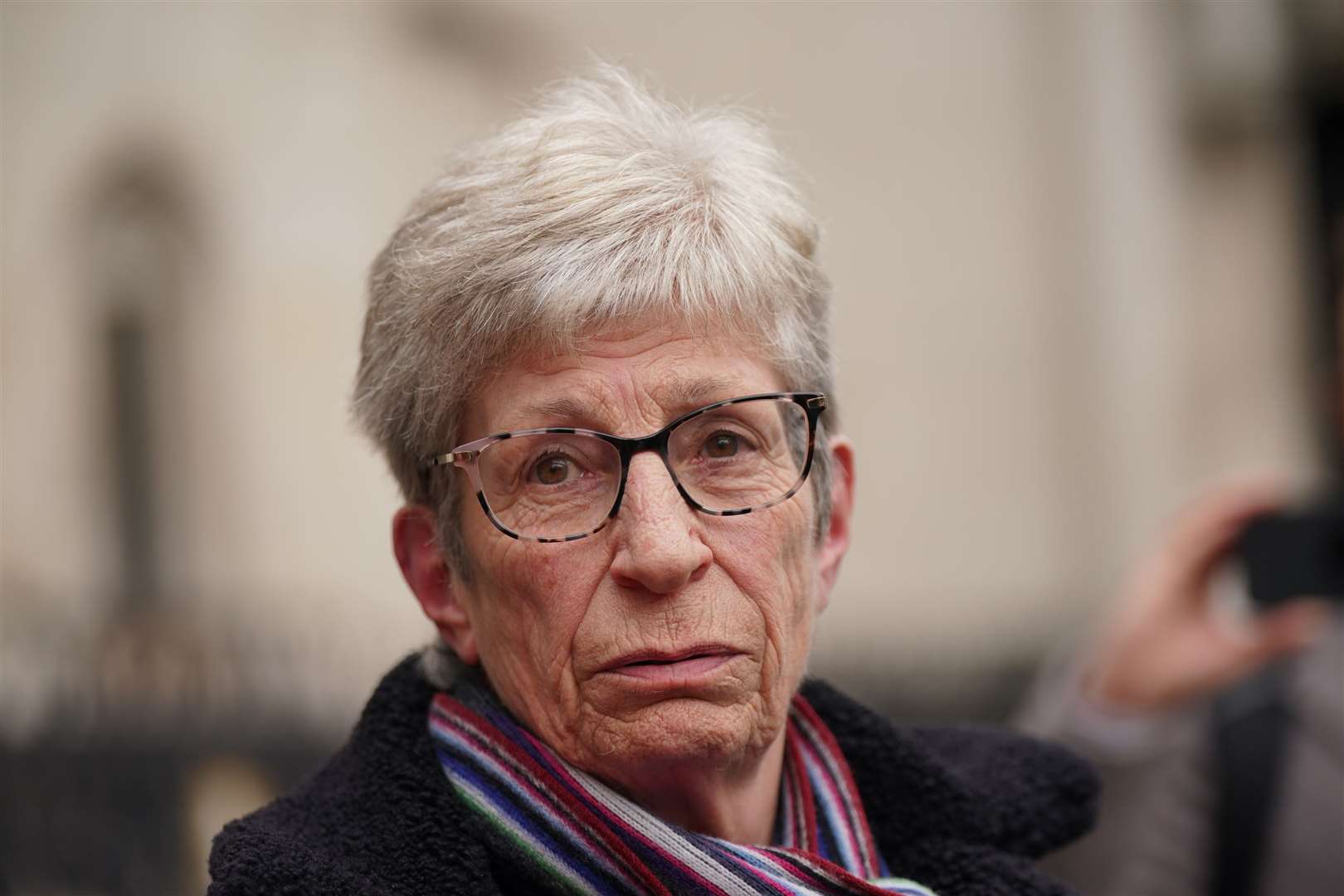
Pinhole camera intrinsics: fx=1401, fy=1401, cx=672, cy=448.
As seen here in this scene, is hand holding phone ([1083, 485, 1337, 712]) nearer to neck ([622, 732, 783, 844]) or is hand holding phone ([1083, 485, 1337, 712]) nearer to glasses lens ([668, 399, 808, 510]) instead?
neck ([622, 732, 783, 844])

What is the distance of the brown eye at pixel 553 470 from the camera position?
1867 mm

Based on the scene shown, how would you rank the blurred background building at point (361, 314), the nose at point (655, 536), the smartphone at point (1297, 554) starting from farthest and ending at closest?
the blurred background building at point (361, 314)
the smartphone at point (1297, 554)
the nose at point (655, 536)

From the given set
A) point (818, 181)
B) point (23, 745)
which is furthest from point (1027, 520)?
point (23, 745)

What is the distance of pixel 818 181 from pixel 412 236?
5.40 metres

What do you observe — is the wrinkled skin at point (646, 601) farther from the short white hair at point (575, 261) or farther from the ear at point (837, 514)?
the ear at point (837, 514)

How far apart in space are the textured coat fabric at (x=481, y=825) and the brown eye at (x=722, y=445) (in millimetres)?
584

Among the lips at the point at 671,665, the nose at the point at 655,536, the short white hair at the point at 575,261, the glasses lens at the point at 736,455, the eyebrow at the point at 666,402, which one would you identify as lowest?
the lips at the point at 671,665

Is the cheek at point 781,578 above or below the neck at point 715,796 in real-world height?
above

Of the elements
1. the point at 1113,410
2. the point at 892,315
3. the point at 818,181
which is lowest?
the point at 1113,410

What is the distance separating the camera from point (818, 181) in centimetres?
716

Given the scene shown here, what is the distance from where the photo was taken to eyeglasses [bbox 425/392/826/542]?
1844 mm

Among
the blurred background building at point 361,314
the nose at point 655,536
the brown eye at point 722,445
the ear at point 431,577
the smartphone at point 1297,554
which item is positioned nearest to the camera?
the nose at point 655,536

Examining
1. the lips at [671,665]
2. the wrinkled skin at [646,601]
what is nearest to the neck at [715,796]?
the wrinkled skin at [646,601]

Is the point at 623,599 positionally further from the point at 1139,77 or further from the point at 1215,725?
the point at 1139,77
